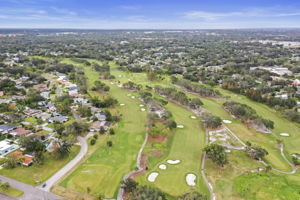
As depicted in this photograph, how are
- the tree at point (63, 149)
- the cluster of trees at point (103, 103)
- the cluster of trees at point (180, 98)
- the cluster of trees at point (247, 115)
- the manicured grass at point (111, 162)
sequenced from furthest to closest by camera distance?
1. the cluster of trees at point (103, 103)
2. the cluster of trees at point (180, 98)
3. the cluster of trees at point (247, 115)
4. the tree at point (63, 149)
5. the manicured grass at point (111, 162)

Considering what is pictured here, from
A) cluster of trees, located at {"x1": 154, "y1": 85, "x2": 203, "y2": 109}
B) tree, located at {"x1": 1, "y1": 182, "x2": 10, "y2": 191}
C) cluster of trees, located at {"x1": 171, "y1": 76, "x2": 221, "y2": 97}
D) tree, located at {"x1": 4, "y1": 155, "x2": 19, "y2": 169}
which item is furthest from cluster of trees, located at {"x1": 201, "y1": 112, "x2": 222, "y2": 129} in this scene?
tree, located at {"x1": 1, "y1": 182, "x2": 10, "y2": 191}

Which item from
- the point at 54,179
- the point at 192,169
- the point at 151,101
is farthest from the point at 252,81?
the point at 54,179

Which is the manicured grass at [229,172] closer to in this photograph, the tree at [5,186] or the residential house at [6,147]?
→ the tree at [5,186]

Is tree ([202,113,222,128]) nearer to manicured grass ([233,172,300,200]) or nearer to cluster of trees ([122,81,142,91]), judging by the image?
manicured grass ([233,172,300,200])

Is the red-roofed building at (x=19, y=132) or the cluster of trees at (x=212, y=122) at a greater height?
the cluster of trees at (x=212, y=122)

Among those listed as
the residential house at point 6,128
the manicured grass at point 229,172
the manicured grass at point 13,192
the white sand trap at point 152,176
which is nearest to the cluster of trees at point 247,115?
the manicured grass at point 229,172

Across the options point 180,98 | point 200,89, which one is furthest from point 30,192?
point 200,89

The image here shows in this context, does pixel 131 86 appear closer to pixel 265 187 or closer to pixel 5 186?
pixel 5 186
